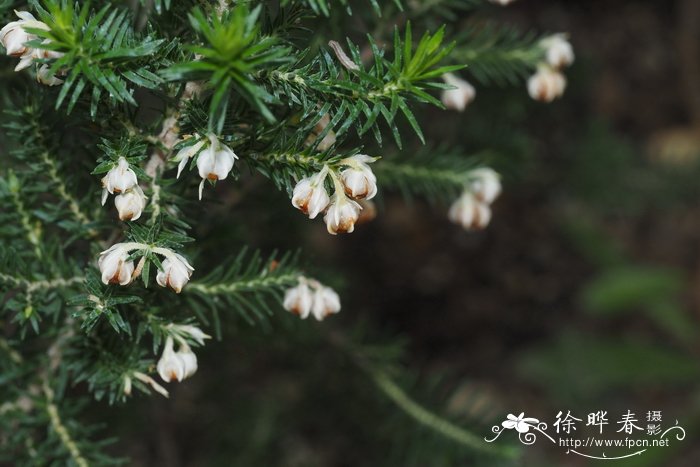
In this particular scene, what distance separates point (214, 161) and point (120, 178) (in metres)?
0.12

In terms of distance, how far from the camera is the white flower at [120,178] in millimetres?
856

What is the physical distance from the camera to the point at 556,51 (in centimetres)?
131

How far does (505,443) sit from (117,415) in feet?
2.90

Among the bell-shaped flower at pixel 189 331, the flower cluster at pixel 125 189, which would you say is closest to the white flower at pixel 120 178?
the flower cluster at pixel 125 189

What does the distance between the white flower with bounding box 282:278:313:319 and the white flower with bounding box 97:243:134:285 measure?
1.01 ft

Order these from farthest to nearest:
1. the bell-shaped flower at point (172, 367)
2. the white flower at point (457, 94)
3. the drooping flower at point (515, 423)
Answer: the drooping flower at point (515, 423)
the white flower at point (457, 94)
the bell-shaped flower at point (172, 367)

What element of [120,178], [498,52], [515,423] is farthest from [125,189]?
[515,423]

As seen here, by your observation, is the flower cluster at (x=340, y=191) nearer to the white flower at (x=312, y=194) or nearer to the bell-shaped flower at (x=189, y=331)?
the white flower at (x=312, y=194)

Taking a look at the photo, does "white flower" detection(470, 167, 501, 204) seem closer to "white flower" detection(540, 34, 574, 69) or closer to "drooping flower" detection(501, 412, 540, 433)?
"white flower" detection(540, 34, 574, 69)

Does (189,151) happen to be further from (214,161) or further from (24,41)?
(24,41)


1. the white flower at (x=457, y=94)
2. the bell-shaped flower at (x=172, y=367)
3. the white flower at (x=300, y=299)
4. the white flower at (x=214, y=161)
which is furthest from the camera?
the white flower at (x=457, y=94)

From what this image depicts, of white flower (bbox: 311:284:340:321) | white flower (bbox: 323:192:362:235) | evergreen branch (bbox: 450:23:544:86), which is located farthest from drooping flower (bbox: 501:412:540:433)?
white flower (bbox: 323:192:362:235)

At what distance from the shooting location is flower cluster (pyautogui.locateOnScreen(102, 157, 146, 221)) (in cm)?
86

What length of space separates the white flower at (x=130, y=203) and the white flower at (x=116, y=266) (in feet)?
0.13
